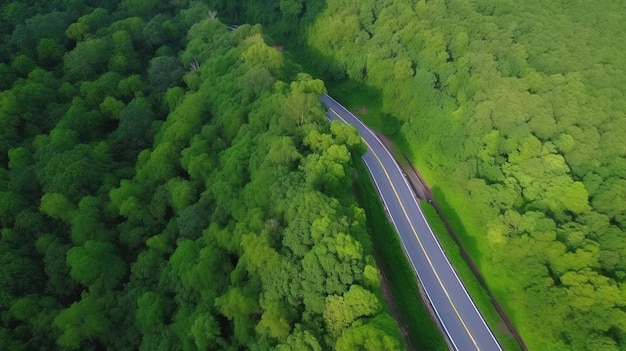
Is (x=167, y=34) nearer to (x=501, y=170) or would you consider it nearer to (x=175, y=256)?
(x=175, y=256)

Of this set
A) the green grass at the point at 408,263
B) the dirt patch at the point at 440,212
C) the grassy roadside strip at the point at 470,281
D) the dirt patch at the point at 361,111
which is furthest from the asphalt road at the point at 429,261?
the dirt patch at the point at 361,111

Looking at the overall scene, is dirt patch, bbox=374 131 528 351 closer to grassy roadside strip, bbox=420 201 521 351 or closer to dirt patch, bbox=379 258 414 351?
grassy roadside strip, bbox=420 201 521 351

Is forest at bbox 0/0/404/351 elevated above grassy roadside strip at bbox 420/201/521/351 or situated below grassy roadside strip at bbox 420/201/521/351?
below

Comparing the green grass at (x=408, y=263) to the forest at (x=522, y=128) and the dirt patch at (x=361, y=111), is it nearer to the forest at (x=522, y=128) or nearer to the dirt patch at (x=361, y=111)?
the forest at (x=522, y=128)

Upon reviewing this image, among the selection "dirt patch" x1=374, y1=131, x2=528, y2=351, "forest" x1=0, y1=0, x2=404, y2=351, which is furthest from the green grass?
"forest" x1=0, y1=0, x2=404, y2=351

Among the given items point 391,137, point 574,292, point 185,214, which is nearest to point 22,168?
point 185,214

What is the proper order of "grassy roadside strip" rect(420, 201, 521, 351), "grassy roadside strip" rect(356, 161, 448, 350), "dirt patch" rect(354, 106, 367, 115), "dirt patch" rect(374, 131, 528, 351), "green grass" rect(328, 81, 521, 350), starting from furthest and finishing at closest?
1. "dirt patch" rect(354, 106, 367, 115)
2. "dirt patch" rect(374, 131, 528, 351)
3. "grassy roadside strip" rect(420, 201, 521, 351)
4. "green grass" rect(328, 81, 521, 350)
5. "grassy roadside strip" rect(356, 161, 448, 350)

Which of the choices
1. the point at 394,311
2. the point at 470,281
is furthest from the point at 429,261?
the point at 394,311

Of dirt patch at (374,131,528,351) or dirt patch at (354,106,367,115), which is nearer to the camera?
dirt patch at (374,131,528,351)

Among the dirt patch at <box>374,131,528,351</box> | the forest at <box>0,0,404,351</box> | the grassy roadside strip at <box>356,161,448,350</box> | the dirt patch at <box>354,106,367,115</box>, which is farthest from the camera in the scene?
the dirt patch at <box>354,106,367,115</box>
